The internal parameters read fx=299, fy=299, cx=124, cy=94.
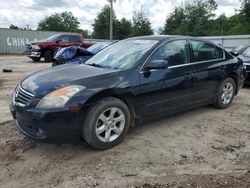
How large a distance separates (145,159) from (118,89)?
3.38 feet

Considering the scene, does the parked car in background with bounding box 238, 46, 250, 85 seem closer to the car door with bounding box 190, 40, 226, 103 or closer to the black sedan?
the car door with bounding box 190, 40, 226, 103

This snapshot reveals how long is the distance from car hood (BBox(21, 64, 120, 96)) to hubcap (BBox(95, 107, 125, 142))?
1.60ft

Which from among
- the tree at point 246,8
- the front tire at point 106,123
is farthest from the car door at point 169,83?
the tree at point 246,8

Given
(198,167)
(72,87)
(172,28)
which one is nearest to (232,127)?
(198,167)

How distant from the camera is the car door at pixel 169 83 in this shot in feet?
15.0

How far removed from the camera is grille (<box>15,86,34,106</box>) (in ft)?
12.8

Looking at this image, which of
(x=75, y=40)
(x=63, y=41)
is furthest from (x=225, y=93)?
(x=75, y=40)

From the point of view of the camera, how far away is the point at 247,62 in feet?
29.0

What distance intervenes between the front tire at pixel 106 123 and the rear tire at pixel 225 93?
8.46ft

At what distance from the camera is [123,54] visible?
5.02 m

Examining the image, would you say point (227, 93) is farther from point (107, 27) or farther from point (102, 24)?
point (102, 24)

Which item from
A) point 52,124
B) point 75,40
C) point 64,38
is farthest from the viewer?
point 75,40

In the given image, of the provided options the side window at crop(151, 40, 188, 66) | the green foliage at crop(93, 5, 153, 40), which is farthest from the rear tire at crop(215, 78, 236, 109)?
the green foliage at crop(93, 5, 153, 40)

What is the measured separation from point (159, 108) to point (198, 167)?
1.29 meters
